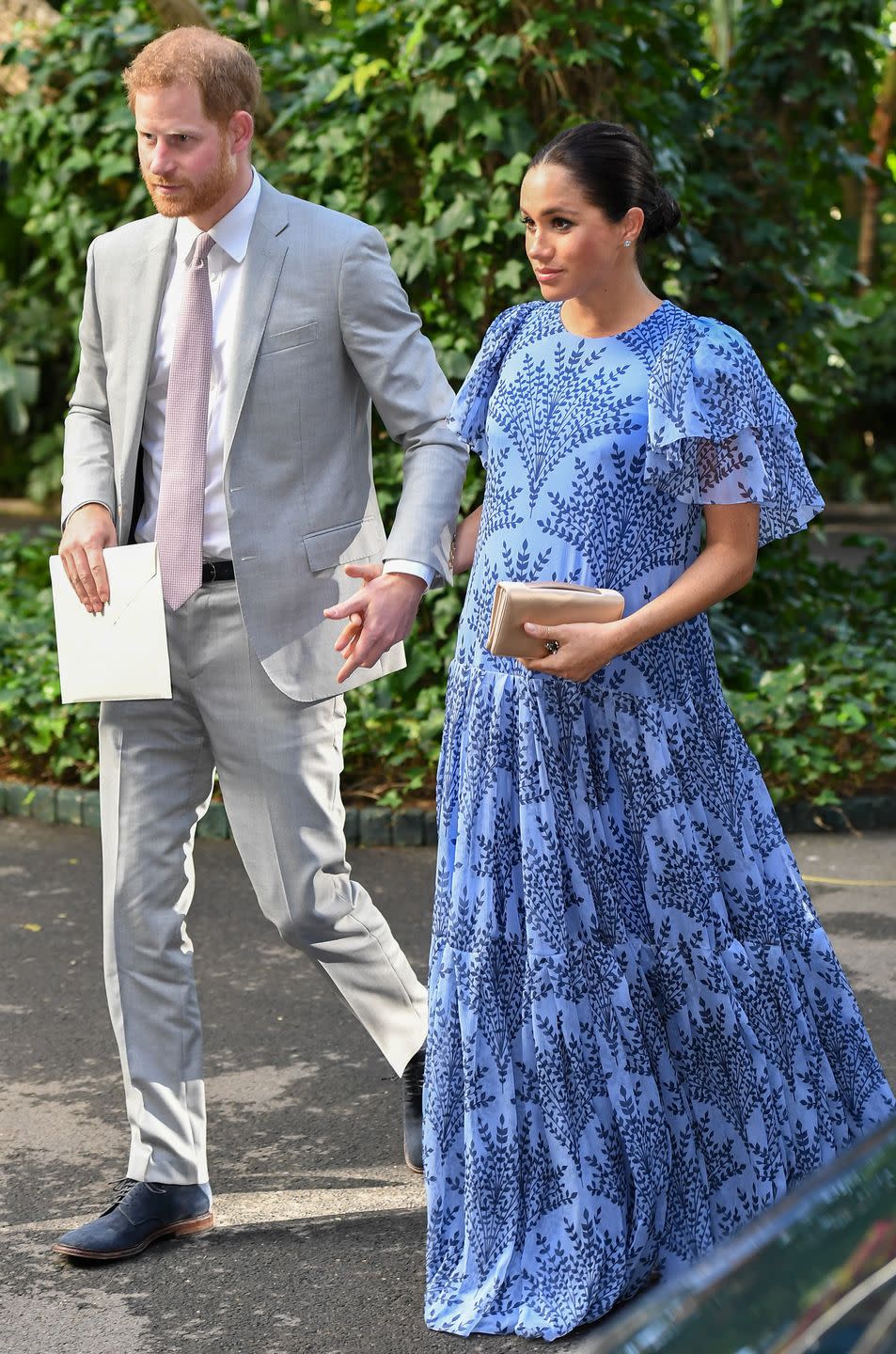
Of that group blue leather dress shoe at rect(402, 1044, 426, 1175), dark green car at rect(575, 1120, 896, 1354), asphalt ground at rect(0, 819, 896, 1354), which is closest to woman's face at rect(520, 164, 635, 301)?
blue leather dress shoe at rect(402, 1044, 426, 1175)

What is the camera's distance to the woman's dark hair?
3.31m

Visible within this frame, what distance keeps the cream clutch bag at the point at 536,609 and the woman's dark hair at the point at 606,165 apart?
0.64m

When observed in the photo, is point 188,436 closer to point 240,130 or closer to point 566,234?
point 240,130

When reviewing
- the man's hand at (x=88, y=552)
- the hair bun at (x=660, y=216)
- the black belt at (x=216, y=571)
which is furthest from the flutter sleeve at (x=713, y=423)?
the man's hand at (x=88, y=552)

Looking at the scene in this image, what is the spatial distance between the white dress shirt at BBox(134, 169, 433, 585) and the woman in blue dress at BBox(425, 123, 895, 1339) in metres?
0.40

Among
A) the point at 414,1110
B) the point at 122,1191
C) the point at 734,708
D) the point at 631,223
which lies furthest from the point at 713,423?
the point at 734,708

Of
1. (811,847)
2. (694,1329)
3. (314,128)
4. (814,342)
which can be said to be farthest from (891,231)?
(694,1329)

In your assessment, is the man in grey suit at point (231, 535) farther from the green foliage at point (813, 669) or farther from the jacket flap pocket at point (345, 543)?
the green foliage at point (813, 669)

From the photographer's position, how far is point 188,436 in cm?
361

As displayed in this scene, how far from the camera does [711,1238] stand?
343 centimetres

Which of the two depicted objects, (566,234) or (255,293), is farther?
(255,293)

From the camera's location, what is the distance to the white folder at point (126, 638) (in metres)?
3.61

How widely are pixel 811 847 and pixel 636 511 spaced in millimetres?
3869

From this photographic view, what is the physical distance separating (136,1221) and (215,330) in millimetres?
1662
